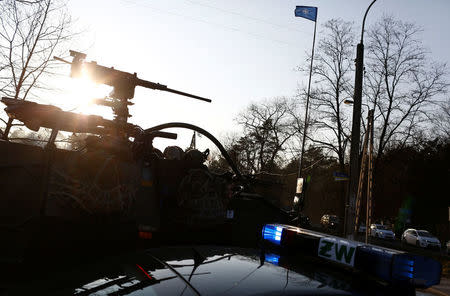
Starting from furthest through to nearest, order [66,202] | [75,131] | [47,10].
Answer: [47,10], [75,131], [66,202]

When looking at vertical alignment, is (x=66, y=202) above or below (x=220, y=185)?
below

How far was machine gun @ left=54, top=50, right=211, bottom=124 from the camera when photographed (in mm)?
6051

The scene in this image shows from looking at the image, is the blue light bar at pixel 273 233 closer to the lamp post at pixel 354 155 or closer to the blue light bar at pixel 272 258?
the blue light bar at pixel 272 258

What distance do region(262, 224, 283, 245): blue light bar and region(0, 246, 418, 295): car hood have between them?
13 cm

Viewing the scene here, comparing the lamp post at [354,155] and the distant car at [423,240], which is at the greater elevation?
the lamp post at [354,155]

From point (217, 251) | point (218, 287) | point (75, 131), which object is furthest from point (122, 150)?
point (218, 287)

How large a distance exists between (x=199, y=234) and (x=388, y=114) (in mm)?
22342

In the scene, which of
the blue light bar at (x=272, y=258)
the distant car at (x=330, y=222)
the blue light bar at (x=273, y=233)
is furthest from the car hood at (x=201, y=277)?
the distant car at (x=330, y=222)

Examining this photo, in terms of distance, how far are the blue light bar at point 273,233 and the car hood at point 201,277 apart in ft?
0.44

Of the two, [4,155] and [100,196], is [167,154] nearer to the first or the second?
[100,196]

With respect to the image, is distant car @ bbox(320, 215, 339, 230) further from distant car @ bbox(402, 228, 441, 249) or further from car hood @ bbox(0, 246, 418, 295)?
car hood @ bbox(0, 246, 418, 295)

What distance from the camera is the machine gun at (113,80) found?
6.05 metres

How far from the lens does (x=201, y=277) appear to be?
5.59 ft

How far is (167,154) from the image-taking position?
6.19m
